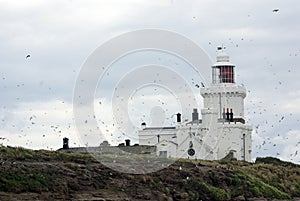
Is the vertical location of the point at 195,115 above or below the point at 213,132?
above

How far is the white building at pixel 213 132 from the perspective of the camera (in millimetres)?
71812

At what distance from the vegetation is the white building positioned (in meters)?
12.6

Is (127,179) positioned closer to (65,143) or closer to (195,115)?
(65,143)

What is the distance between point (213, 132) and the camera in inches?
2891

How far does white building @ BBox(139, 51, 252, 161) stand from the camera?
7181cm

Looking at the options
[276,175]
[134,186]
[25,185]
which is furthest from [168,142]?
[25,185]

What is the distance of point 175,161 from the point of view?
5366 cm

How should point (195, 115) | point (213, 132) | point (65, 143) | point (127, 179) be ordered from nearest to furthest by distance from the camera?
point (127, 179), point (65, 143), point (213, 132), point (195, 115)

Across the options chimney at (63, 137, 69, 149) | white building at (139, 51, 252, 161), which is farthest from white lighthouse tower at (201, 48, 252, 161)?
chimney at (63, 137, 69, 149)

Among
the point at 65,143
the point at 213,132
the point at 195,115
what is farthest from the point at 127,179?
the point at 195,115

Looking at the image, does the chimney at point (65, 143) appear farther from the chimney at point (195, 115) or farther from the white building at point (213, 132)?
the chimney at point (195, 115)

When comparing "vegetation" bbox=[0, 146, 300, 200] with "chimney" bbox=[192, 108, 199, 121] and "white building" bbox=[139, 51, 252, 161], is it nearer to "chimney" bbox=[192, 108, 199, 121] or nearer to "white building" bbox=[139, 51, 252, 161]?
"white building" bbox=[139, 51, 252, 161]

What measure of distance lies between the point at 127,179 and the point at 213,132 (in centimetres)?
2967

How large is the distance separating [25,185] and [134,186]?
7346 millimetres
